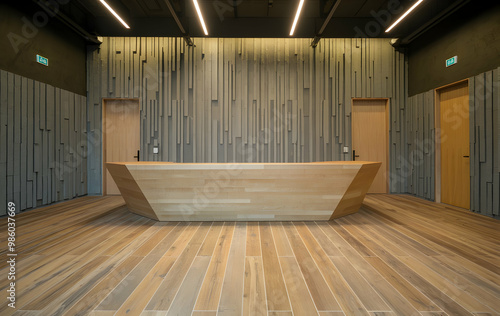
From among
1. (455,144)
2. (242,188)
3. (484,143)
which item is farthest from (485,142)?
(242,188)

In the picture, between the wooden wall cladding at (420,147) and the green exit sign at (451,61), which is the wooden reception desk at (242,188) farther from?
the green exit sign at (451,61)

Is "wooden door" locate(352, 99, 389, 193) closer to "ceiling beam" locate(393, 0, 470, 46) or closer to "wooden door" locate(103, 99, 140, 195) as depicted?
"ceiling beam" locate(393, 0, 470, 46)

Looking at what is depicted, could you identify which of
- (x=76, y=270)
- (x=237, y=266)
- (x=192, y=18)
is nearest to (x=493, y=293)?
(x=237, y=266)

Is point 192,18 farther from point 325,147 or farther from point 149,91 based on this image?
point 325,147

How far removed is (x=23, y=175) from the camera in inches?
149

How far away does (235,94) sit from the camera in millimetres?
5352

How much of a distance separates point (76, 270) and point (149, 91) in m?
4.33

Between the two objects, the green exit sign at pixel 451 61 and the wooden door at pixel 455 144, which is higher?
the green exit sign at pixel 451 61

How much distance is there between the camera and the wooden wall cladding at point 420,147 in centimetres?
473

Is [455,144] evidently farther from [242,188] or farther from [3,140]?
[3,140]

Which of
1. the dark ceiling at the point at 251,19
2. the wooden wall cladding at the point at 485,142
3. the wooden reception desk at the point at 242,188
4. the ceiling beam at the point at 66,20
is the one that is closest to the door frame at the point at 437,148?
the wooden wall cladding at the point at 485,142

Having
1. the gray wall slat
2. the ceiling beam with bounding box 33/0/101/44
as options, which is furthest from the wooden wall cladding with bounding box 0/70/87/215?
the ceiling beam with bounding box 33/0/101/44

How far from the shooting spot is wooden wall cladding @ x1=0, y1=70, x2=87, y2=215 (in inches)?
140

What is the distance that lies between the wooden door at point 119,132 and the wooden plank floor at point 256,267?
230 centimetres
